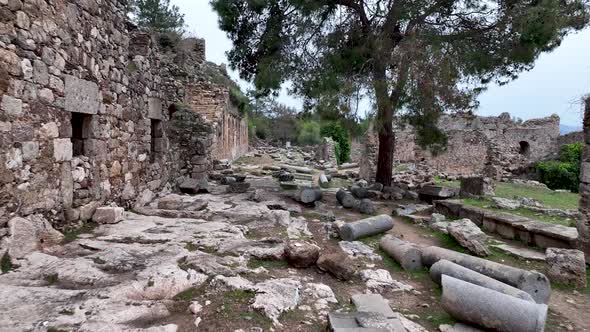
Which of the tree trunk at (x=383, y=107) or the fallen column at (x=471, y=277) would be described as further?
the tree trunk at (x=383, y=107)

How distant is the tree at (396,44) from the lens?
893cm

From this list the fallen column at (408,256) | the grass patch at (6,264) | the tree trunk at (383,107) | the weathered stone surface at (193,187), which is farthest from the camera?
the weathered stone surface at (193,187)

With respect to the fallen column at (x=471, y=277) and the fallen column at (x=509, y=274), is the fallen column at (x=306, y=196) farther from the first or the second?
the fallen column at (x=471, y=277)

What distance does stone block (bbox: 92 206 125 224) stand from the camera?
570 cm

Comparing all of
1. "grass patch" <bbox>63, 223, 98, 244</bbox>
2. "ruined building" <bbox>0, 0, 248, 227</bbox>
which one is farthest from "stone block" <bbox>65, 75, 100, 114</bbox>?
"grass patch" <bbox>63, 223, 98, 244</bbox>

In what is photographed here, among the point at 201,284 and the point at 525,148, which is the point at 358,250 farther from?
the point at 525,148

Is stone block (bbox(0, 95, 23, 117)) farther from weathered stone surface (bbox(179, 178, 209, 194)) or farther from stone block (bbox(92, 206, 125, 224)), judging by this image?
weathered stone surface (bbox(179, 178, 209, 194))

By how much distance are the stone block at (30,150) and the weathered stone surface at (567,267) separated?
681cm

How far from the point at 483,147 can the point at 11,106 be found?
2324 centimetres

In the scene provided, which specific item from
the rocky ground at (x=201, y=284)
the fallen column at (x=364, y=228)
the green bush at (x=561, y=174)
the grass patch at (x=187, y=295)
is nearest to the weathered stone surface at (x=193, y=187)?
the rocky ground at (x=201, y=284)

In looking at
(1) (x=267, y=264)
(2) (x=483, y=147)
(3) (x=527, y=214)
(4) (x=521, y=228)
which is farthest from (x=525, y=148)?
(1) (x=267, y=264)

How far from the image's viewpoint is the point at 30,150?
4320 mm

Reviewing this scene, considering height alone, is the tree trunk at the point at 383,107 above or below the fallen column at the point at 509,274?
above

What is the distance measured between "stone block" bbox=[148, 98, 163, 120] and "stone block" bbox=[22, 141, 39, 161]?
3.81 metres
